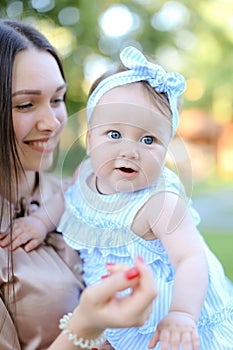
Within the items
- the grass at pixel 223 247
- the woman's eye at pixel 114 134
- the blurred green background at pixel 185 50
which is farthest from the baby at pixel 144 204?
the grass at pixel 223 247

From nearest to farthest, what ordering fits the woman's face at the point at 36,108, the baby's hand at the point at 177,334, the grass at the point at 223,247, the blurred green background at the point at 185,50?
the baby's hand at the point at 177,334
the woman's face at the point at 36,108
the grass at the point at 223,247
the blurred green background at the point at 185,50

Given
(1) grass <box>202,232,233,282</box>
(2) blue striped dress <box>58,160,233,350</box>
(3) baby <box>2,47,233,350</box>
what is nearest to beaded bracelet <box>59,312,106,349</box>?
(3) baby <box>2,47,233,350</box>

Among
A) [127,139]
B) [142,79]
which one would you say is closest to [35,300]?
[127,139]

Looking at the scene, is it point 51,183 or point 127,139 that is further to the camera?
point 51,183

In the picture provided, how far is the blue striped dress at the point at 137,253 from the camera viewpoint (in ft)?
4.41

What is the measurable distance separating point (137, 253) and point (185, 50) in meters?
10.1

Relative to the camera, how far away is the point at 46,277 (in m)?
1.46

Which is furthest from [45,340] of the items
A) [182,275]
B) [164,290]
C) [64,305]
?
[182,275]

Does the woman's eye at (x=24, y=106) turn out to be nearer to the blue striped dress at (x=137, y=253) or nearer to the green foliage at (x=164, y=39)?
the blue striped dress at (x=137, y=253)

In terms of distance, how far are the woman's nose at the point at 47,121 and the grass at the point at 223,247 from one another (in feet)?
11.9

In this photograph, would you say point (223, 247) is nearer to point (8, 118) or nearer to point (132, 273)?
point (8, 118)

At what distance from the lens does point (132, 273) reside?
0.96 meters

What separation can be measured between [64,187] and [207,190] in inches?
358

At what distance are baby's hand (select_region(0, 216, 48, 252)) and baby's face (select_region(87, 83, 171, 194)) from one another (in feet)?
0.96
